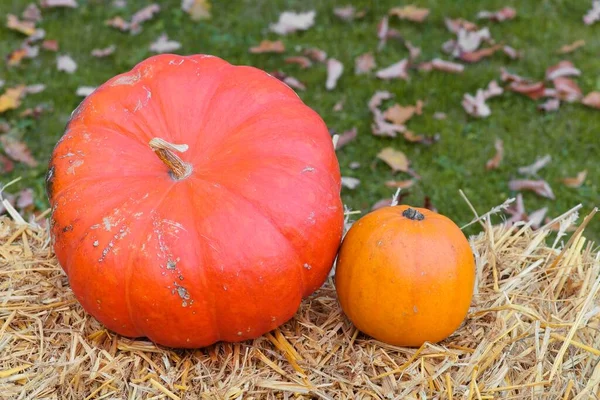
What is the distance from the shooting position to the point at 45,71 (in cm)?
581

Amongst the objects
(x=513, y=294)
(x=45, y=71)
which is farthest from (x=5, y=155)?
(x=513, y=294)

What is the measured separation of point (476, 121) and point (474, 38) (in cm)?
110

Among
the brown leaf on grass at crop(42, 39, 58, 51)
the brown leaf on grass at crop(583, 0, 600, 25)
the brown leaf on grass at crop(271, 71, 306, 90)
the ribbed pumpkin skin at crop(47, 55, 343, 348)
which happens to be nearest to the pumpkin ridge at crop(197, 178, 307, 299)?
the ribbed pumpkin skin at crop(47, 55, 343, 348)

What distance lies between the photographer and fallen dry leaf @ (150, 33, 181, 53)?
6.02 metres

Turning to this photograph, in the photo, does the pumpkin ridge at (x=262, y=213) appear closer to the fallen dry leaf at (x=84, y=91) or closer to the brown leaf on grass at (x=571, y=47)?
the fallen dry leaf at (x=84, y=91)

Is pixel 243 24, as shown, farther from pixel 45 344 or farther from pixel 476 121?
pixel 45 344

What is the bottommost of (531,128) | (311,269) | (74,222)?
(531,128)

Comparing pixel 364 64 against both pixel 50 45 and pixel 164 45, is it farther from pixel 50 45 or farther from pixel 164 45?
pixel 50 45

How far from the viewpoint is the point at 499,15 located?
6.31m

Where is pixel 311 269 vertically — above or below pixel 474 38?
above

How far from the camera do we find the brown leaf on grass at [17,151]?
4.93m

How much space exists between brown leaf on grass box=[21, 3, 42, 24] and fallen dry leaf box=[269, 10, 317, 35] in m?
2.20

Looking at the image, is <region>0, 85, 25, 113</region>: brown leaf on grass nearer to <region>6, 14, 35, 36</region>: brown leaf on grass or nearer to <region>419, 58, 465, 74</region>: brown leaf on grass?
<region>6, 14, 35, 36</region>: brown leaf on grass

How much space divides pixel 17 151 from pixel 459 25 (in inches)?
155
